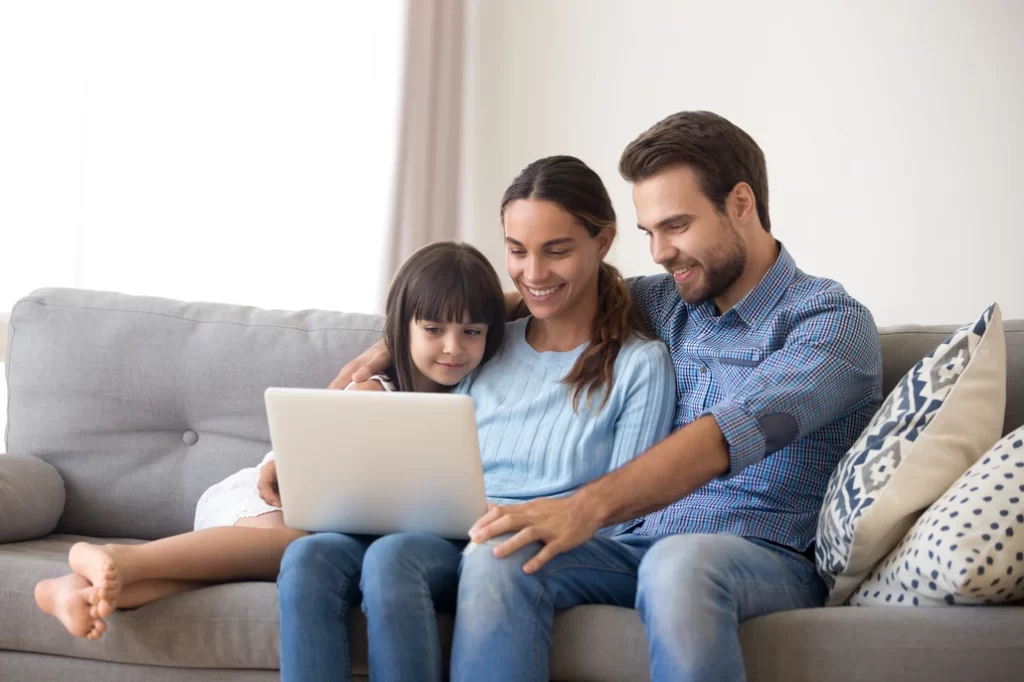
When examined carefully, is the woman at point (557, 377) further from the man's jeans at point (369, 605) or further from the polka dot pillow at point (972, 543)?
the polka dot pillow at point (972, 543)

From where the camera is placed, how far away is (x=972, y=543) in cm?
124

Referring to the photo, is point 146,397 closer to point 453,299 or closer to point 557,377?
point 453,299

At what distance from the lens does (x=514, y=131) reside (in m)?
3.32

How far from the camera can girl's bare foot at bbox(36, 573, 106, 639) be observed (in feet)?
4.41

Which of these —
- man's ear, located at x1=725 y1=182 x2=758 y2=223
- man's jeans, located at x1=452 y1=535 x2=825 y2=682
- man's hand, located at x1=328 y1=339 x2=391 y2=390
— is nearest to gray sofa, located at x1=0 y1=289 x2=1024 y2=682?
man's hand, located at x1=328 y1=339 x2=391 y2=390

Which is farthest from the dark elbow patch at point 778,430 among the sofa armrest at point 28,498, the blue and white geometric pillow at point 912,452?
the sofa armrest at point 28,498

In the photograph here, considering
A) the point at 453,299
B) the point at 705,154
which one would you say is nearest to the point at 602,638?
the point at 453,299

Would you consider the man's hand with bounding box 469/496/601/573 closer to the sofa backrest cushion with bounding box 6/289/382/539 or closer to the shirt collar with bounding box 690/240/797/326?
the shirt collar with bounding box 690/240/797/326

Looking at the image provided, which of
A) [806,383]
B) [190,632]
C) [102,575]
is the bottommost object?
[190,632]

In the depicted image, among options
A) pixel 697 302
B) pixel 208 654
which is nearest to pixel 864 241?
pixel 697 302

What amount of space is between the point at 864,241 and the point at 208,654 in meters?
2.14

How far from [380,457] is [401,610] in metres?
0.20

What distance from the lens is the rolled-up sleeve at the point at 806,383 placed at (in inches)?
54.1

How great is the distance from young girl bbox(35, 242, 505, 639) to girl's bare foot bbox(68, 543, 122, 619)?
25 mm
